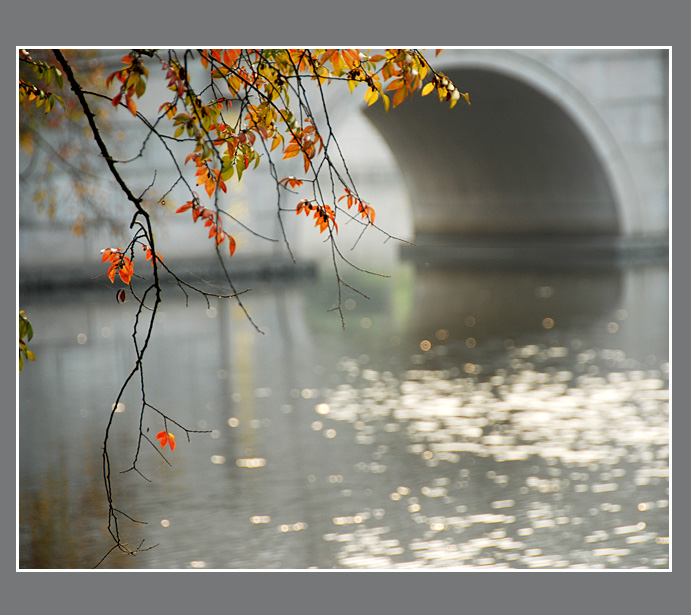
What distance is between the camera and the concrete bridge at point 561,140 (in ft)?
65.7

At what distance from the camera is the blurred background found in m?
5.25

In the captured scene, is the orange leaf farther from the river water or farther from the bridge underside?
the bridge underside

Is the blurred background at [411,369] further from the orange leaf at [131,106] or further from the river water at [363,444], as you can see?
the orange leaf at [131,106]

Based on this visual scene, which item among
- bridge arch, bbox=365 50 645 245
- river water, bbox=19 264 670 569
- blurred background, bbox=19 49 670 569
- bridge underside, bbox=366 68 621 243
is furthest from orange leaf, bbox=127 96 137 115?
bridge underside, bbox=366 68 621 243

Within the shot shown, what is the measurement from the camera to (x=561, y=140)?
21.4m

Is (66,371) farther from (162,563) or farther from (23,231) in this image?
(23,231)

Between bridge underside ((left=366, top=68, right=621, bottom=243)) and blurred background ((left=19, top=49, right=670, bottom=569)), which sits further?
bridge underside ((left=366, top=68, right=621, bottom=243))

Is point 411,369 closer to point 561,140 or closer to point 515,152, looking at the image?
Result: point 561,140

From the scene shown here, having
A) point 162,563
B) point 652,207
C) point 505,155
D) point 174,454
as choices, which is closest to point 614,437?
point 174,454

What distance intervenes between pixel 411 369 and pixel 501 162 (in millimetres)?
14467

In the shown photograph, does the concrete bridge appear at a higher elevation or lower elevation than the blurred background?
higher

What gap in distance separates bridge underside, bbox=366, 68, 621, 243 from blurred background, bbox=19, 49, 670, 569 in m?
0.07

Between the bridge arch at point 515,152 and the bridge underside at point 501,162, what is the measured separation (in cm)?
2

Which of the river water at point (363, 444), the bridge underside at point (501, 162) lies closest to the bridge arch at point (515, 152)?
the bridge underside at point (501, 162)
